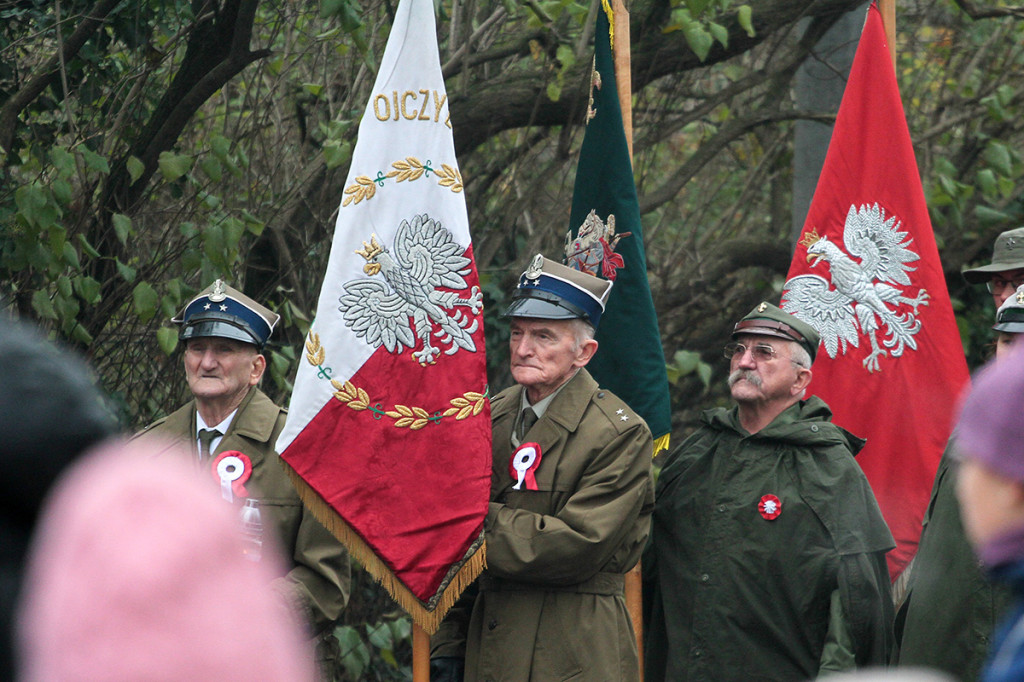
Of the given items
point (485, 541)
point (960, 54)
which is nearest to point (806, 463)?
point (485, 541)

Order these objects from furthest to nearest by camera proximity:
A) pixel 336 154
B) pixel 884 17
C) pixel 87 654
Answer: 1. pixel 884 17
2. pixel 336 154
3. pixel 87 654

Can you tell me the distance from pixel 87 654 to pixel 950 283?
7.09 meters

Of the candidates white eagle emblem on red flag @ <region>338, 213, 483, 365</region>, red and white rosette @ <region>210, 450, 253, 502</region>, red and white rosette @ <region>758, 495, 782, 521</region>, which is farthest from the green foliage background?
red and white rosette @ <region>758, 495, 782, 521</region>

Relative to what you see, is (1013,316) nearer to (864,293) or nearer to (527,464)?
(864,293)

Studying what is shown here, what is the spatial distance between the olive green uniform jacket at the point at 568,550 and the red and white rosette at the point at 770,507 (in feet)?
1.29

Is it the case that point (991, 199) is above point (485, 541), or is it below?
above

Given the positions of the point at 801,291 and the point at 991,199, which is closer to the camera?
the point at 801,291

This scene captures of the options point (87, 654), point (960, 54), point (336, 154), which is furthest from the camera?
point (960, 54)

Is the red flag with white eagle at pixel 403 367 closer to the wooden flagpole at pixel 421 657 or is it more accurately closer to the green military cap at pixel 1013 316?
the wooden flagpole at pixel 421 657

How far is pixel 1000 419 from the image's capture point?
1315 mm

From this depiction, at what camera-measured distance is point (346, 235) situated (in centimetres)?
391

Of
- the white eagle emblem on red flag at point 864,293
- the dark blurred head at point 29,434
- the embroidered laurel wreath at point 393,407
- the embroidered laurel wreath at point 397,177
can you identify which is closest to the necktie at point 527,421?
the embroidered laurel wreath at point 393,407

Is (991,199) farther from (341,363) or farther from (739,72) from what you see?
(341,363)

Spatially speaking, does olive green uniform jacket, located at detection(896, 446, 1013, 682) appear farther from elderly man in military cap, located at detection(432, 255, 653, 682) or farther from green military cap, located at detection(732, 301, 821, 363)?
elderly man in military cap, located at detection(432, 255, 653, 682)
